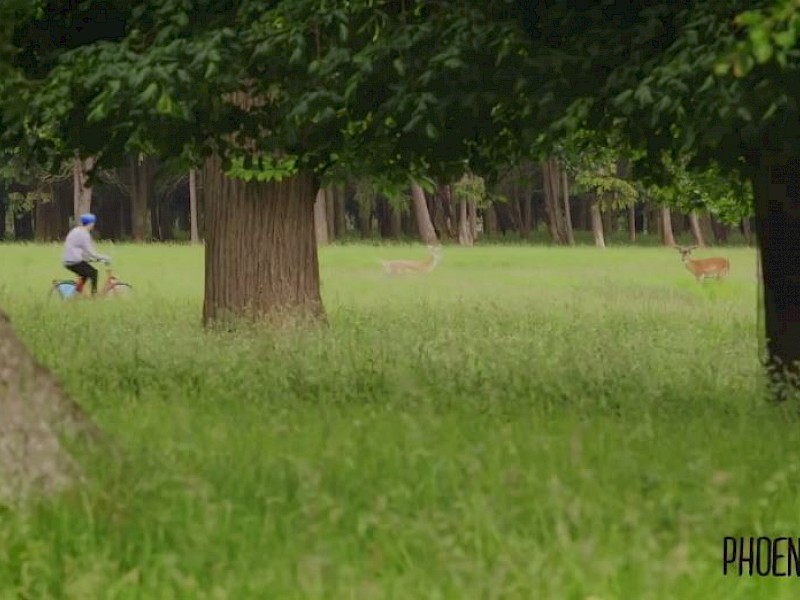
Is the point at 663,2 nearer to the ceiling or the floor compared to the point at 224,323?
nearer to the ceiling

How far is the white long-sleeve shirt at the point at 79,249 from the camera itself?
2222cm

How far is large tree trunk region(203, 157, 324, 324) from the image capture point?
16922 millimetres

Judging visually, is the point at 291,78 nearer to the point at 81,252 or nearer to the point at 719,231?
the point at 81,252

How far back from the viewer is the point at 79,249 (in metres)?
22.5

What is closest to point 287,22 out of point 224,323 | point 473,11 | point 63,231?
point 473,11

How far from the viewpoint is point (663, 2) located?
347 inches

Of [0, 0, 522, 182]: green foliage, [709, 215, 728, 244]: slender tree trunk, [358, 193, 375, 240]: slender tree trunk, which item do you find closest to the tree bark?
[358, 193, 375, 240]: slender tree trunk

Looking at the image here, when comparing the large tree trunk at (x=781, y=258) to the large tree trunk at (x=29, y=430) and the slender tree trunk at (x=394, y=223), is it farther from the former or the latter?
the slender tree trunk at (x=394, y=223)

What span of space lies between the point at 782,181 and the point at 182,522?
6.17 metres

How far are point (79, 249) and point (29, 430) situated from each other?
16880mm

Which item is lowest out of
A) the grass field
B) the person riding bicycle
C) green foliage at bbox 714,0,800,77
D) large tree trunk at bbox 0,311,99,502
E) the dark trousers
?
the grass field

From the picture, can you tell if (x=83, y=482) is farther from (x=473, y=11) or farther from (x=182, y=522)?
(x=473, y=11)

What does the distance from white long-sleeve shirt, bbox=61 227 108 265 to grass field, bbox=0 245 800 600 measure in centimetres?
685

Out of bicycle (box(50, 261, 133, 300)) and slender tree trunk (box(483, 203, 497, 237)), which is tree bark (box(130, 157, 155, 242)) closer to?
slender tree trunk (box(483, 203, 497, 237))
